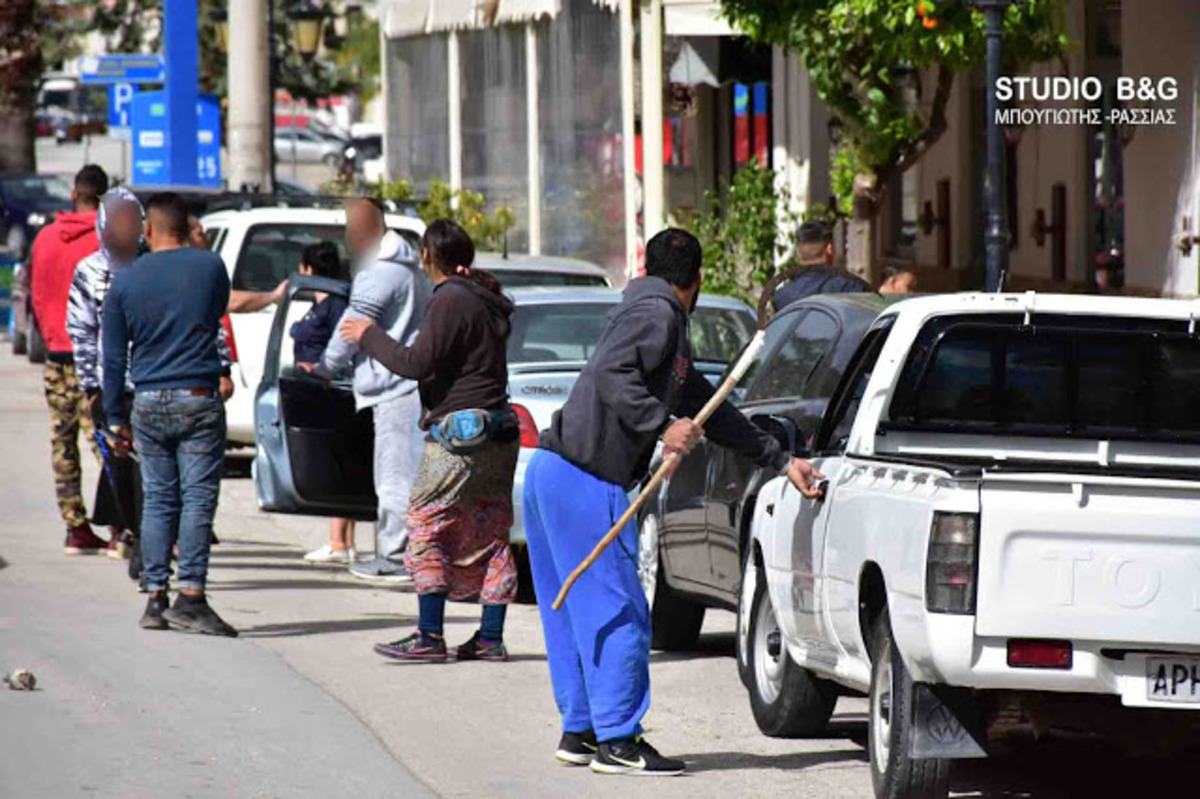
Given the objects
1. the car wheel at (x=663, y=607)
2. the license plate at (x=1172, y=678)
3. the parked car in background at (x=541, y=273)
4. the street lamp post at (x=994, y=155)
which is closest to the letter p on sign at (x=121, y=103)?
the parked car in background at (x=541, y=273)

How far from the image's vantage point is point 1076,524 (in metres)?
7.16

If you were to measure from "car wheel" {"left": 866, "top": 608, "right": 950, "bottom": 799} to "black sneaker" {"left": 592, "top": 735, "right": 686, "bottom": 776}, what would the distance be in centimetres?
90

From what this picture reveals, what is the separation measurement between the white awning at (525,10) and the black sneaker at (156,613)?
17.1 metres

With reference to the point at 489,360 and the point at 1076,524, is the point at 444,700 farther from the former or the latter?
the point at 1076,524

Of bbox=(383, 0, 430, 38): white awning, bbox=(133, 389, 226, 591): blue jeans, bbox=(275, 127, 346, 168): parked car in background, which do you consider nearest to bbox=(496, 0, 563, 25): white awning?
bbox=(383, 0, 430, 38): white awning

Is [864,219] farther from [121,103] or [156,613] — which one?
[121,103]

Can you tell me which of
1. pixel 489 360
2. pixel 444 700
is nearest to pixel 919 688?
pixel 444 700

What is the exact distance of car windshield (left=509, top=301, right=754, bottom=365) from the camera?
13359 mm

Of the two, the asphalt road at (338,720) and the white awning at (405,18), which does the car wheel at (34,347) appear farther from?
the asphalt road at (338,720)

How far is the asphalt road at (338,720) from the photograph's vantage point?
8422 millimetres

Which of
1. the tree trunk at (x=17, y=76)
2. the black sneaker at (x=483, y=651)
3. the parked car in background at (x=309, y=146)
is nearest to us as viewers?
the black sneaker at (x=483, y=651)

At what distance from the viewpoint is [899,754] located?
24.9ft

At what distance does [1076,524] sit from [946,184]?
17270 millimetres

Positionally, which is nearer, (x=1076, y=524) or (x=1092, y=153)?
(x=1076, y=524)
